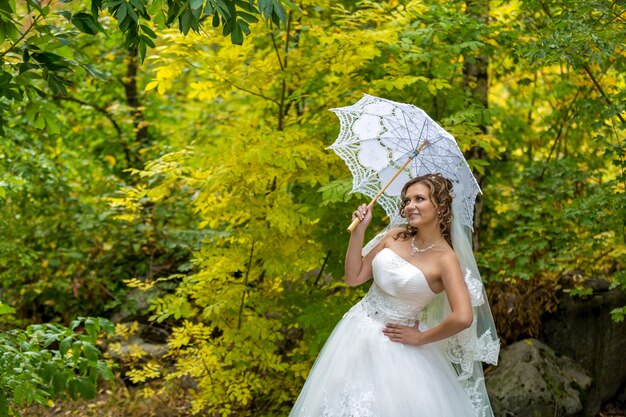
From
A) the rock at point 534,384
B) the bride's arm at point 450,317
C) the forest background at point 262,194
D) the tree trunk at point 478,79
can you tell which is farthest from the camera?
the tree trunk at point 478,79

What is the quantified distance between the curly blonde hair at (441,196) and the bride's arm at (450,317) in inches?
5.9

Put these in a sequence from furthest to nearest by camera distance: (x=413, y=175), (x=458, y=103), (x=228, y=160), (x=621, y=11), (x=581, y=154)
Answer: (x=581, y=154) < (x=458, y=103) < (x=228, y=160) < (x=621, y=11) < (x=413, y=175)

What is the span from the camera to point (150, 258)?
6.88 metres

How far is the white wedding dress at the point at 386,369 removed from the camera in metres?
3.23

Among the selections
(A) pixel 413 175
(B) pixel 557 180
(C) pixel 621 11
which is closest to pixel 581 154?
(B) pixel 557 180

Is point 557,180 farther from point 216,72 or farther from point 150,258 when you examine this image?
point 150,258

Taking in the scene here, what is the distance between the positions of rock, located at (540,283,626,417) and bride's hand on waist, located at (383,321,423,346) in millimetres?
2747

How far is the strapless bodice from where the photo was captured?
3314 millimetres

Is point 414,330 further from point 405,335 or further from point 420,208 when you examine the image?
point 420,208

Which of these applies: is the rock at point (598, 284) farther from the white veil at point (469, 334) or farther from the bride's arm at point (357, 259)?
the bride's arm at point (357, 259)

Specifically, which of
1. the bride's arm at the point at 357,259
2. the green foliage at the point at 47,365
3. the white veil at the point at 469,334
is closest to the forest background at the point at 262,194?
the green foliage at the point at 47,365

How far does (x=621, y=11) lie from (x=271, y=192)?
2.21 metres

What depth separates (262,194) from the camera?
4.68 meters

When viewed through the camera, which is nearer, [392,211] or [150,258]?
[392,211]
